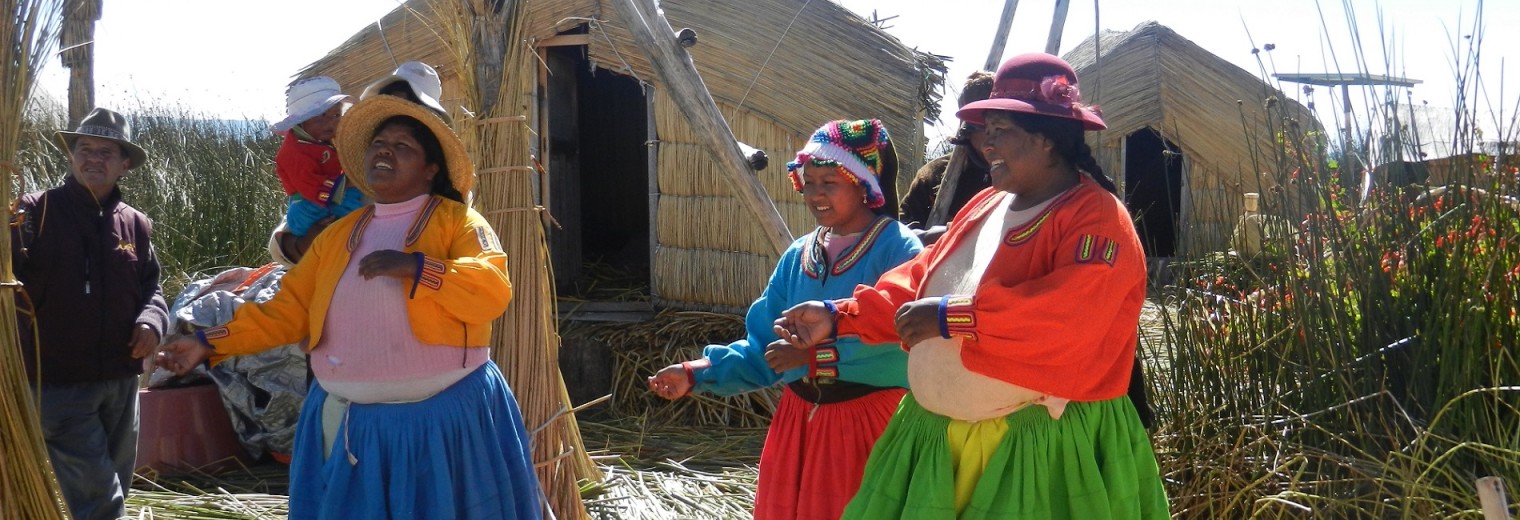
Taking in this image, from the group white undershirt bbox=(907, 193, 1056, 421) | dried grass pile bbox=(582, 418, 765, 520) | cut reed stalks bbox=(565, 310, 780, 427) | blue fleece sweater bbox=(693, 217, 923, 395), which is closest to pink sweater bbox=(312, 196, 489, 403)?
blue fleece sweater bbox=(693, 217, 923, 395)

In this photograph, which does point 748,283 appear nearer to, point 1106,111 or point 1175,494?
point 1175,494

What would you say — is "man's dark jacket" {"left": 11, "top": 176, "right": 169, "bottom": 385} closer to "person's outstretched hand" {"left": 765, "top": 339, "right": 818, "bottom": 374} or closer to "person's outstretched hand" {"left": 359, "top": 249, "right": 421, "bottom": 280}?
"person's outstretched hand" {"left": 359, "top": 249, "right": 421, "bottom": 280}

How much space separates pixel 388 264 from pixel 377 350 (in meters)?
0.27

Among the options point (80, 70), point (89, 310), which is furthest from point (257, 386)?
point (80, 70)

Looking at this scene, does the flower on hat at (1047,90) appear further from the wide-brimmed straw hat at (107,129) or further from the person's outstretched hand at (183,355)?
the wide-brimmed straw hat at (107,129)

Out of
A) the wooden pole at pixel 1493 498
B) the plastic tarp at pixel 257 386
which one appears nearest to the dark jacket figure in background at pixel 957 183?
the wooden pole at pixel 1493 498

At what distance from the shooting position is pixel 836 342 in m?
3.06

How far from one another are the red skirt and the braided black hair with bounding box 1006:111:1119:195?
856 mm

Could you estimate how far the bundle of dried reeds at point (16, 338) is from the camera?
8.60ft

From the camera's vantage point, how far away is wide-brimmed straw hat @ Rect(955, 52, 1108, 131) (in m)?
2.43

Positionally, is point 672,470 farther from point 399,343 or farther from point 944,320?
point 944,320

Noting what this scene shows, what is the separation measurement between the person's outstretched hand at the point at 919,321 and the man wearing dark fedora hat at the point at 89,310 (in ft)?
8.89

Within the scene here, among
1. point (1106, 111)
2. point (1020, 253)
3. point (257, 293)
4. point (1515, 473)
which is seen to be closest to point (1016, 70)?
point (1020, 253)

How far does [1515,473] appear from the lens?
290cm
